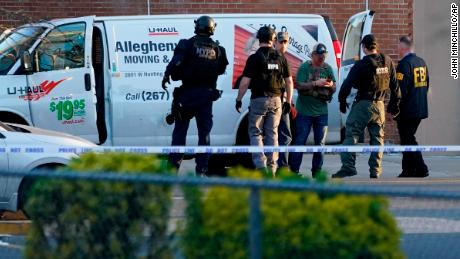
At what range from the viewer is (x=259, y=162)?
1093 centimetres

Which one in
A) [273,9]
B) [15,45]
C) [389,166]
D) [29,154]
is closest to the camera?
[29,154]

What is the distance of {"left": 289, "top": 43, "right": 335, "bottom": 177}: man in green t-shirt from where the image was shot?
458 inches

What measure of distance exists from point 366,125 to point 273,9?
5462 mm

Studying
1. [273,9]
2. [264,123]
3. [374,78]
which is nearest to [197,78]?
[264,123]

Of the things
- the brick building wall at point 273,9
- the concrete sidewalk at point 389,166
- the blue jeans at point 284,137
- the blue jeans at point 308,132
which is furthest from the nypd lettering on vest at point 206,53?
the brick building wall at point 273,9

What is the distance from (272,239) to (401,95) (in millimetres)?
8363

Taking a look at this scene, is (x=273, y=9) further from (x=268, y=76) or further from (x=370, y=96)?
(x=268, y=76)

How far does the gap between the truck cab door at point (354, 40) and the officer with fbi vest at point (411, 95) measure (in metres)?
0.96

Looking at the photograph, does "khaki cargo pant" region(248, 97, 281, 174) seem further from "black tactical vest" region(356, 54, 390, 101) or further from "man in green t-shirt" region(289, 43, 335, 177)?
"black tactical vest" region(356, 54, 390, 101)

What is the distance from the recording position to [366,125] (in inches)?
465

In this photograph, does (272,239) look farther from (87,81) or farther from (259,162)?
(87,81)

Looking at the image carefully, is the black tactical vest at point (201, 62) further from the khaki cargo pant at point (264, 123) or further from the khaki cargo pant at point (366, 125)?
the khaki cargo pant at point (366, 125)

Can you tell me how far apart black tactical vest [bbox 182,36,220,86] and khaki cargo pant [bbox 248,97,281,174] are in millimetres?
604

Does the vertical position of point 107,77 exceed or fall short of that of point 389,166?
it exceeds it
